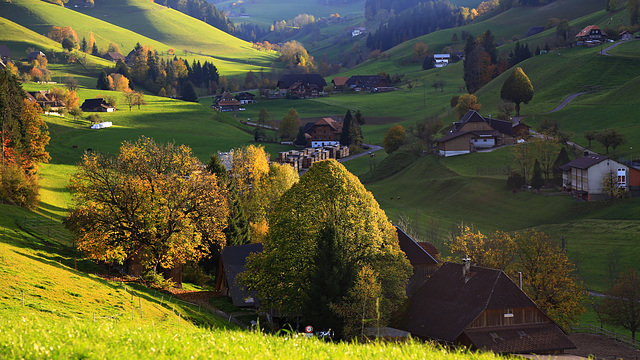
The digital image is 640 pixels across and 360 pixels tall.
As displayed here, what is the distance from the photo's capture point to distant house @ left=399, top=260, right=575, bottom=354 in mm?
37938

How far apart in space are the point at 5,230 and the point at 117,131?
9575 cm

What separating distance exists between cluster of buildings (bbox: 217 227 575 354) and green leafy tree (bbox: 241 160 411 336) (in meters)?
2.38

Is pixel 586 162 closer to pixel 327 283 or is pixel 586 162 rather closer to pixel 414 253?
pixel 414 253

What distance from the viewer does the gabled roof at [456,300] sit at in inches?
1542

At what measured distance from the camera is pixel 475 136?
107 metres

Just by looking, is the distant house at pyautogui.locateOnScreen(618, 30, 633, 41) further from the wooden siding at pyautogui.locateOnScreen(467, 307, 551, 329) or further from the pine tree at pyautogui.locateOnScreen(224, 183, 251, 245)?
the wooden siding at pyautogui.locateOnScreen(467, 307, 551, 329)

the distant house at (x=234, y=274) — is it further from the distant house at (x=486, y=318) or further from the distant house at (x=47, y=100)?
the distant house at (x=47, y=100)

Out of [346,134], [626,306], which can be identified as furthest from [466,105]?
[626,306]

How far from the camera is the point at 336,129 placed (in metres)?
151

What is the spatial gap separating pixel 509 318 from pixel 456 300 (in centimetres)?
371

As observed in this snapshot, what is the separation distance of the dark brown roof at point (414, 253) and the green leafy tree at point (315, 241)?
27.7ft

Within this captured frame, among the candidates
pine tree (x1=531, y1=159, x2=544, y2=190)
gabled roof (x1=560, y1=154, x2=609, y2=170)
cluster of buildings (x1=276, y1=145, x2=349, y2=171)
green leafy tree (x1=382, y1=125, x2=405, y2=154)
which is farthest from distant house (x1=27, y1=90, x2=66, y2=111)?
gabled roof (x1=560, y1=154, x2=609, y2=170)

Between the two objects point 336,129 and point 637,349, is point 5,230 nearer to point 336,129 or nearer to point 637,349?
point 637,349

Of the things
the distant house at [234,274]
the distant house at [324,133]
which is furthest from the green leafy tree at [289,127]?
the distant house at [234,274]
